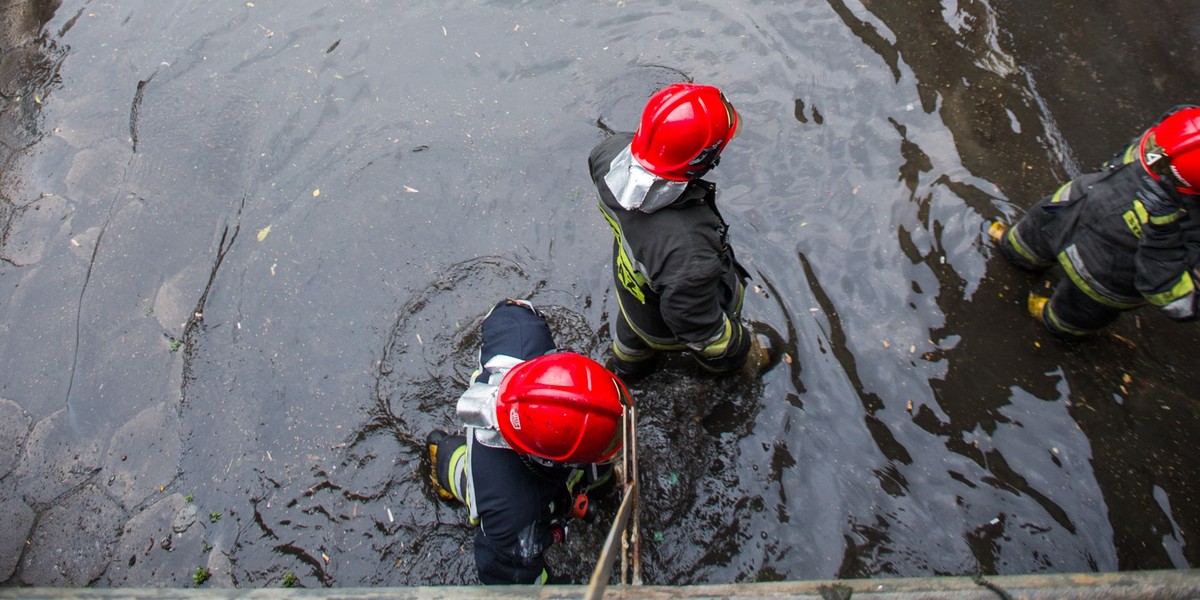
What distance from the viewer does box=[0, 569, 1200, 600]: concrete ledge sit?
97.1 inches

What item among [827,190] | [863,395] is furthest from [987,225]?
[863,395]

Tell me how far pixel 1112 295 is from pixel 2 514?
595cm

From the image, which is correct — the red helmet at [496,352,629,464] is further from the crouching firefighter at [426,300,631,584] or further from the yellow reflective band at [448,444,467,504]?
the yellow reflective band at [448,444,467,504]

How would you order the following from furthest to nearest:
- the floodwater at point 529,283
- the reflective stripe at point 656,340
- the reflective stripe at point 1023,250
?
the reflective stripe at point 1023,250
the floodwater at point 529,283
the reflective stripe at point 656,340

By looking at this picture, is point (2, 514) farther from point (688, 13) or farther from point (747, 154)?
point (688, 13)

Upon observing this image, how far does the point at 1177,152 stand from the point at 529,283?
10.9ft

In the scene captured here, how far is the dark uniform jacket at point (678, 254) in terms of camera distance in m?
2.71

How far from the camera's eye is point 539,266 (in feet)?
14.6

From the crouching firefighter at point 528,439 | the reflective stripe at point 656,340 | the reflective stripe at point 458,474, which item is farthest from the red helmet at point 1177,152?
the reflective stripe at point 458,474

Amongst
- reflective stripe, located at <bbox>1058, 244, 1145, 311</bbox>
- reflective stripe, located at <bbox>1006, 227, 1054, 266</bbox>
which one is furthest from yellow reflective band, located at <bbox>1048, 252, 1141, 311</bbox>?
reflective stripe, located at <bbox>1006, 227, 1054, 266</bbox>

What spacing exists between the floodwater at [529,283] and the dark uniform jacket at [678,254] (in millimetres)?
1119


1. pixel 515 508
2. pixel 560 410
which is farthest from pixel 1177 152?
pixel 515 508

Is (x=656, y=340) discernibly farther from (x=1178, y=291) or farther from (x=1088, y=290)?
(x=1178, y=291)

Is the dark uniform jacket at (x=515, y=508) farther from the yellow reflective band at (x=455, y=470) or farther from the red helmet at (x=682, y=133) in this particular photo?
the red helmet at (x=682, y=133)
